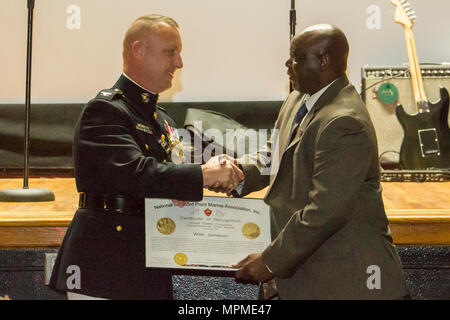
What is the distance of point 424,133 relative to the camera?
13.8ft

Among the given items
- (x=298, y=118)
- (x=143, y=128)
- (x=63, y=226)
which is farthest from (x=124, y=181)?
(x=63, y=226)

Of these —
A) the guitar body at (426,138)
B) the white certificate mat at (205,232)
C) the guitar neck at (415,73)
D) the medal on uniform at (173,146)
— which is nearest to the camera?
the white certificate mat at (205,232)

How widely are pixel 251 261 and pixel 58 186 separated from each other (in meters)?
2.37

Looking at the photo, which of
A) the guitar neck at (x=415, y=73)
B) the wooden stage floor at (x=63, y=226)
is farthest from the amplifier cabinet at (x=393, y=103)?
the wooden stage floor at (x=63, y=226)

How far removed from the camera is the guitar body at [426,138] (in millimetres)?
4172

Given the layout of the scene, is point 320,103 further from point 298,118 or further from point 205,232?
point 205,232

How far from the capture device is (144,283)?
2.22m

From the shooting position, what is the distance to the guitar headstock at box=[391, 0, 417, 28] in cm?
444

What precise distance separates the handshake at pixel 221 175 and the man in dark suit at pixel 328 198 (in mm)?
350

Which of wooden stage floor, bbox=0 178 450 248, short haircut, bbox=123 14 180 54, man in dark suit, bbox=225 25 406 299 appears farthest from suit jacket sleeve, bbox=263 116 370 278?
wooden stage floor, bbox=0 178 450 248

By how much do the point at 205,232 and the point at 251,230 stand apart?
17 cm

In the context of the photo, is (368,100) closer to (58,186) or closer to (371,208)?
(58,186)

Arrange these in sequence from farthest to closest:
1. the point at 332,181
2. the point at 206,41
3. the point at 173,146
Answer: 1. the point at 206,41
2. the point at 173,146
3. the point at 332,181

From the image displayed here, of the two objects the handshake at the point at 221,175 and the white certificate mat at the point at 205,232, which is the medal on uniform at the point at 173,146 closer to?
the handshake at the point at 221,175
